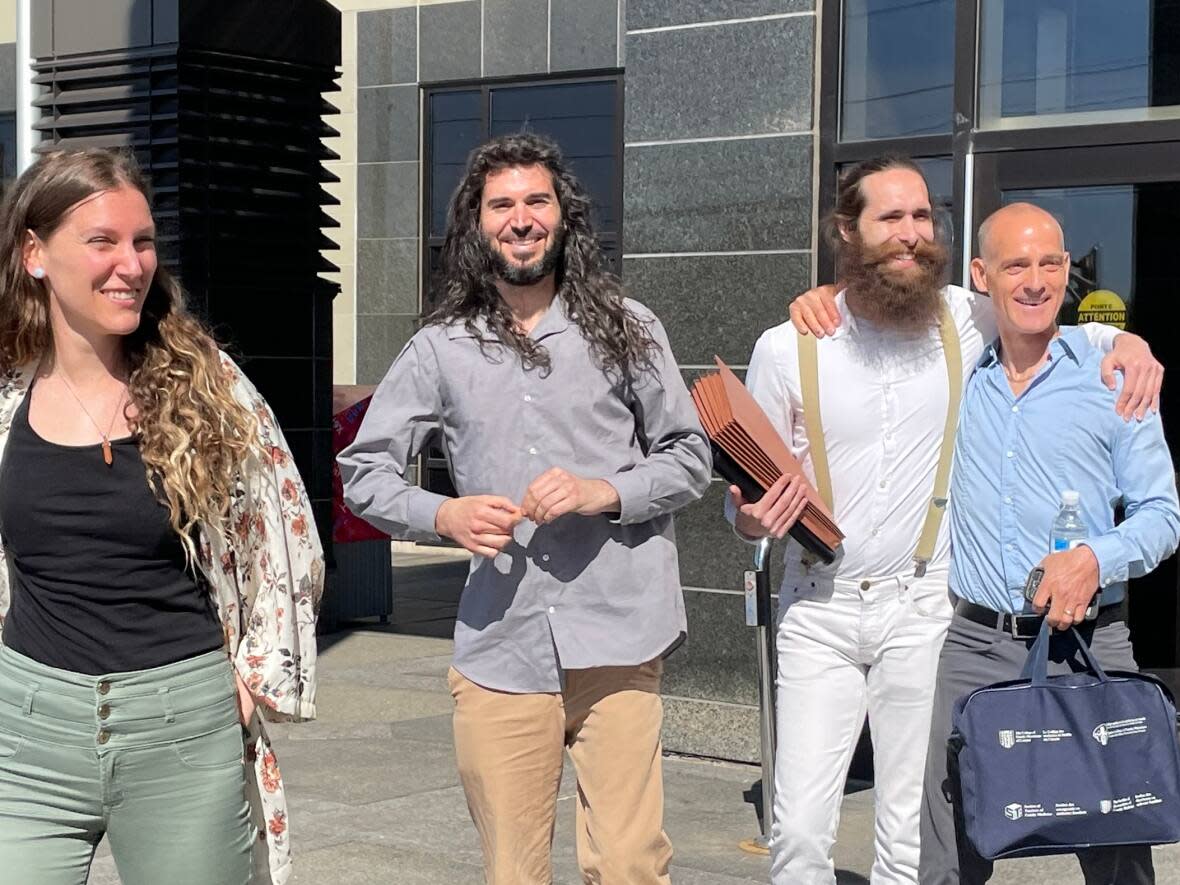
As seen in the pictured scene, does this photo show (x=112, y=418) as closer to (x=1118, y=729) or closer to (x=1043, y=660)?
(x=1043, y=660)

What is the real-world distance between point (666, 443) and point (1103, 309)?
354cm

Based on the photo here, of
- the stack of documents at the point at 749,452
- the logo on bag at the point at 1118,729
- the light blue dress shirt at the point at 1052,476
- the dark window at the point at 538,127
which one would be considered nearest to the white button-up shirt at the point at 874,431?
the stack of documents at the point at 749,452

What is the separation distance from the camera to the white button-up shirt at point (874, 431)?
4523mm

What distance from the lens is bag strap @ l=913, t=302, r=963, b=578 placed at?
4539 millimetres

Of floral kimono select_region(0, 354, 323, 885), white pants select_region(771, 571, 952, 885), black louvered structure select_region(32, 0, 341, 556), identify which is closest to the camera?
floral kimono select_region(0, 354, 323, 885)

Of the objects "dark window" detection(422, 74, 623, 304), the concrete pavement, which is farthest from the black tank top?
"dark window" detection(422, 74, 623, 304)

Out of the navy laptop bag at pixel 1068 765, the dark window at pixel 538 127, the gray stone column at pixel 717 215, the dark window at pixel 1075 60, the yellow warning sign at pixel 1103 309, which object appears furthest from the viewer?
the dark window at pixel 538 127

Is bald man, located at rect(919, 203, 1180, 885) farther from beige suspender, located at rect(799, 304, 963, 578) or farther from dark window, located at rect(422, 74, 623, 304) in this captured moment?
dark window, located at rect(422, 74, 623, 304)

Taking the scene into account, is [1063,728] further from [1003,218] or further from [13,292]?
[13,292]

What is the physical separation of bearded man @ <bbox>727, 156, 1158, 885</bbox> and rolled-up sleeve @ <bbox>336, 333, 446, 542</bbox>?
2.77ft

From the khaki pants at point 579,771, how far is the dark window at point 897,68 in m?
3.92

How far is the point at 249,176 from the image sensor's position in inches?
436

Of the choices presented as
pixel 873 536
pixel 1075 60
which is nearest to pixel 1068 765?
pixel 873 536

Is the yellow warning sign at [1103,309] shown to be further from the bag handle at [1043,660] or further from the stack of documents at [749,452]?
the bag handle at [1043,660]
